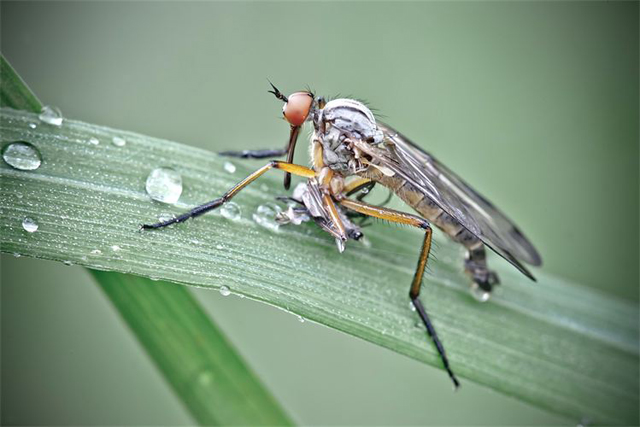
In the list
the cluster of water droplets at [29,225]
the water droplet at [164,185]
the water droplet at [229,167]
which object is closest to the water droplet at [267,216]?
the water droplet at [229,167]

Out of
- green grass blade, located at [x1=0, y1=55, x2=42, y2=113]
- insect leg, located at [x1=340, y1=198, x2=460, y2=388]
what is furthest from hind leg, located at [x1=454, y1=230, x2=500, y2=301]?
green grass blade, located at [x1=0, y1=55, x2=42, y2=113]

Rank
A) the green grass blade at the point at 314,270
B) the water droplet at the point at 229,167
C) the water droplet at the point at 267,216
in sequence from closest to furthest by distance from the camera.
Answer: the green grass blade at the point at 314,270 → the water droplet at the point at 267,216 → the water droplet at the point at 229,167

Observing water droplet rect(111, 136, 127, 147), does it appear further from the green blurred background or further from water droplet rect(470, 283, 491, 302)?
water droplet rect(470, 283, 491, 302)

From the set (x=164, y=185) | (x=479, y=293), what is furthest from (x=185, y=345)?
(x=479, y=293)

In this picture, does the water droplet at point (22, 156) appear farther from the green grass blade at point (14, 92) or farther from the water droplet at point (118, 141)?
the water droplet at point (118, 141)

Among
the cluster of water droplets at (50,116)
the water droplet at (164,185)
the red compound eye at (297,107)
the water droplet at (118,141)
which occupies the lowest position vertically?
the water droplet at (164,185)

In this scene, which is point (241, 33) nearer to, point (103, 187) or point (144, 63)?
point (144, 63)

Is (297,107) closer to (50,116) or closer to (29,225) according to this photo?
(50,116)
